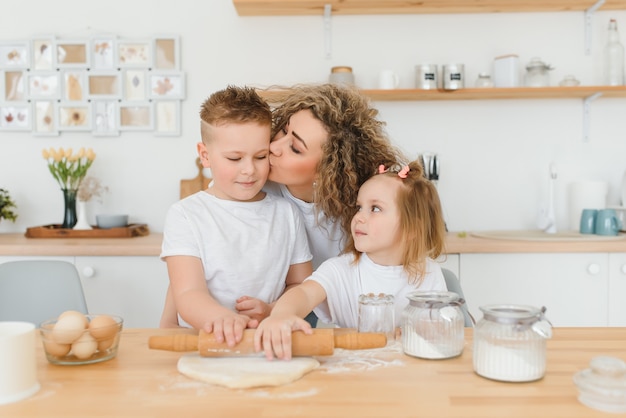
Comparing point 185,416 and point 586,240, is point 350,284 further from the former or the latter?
point 586,240

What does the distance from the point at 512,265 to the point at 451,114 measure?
0.88m

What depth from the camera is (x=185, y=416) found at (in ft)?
2.69

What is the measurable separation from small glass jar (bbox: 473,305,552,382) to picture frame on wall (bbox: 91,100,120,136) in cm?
255

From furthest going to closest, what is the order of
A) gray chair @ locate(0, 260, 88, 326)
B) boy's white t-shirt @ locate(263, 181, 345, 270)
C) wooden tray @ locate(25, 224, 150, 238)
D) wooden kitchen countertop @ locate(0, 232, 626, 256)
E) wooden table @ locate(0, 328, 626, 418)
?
wooden tray @ locate(25, 224, 150, 238) → wooden kitchen countertop @ locate(0, 232, 626, 256) → gray chair @ locate(0, 260, 88, 326) → boy's white t-shirt @ locate(263, 181, 345, 270) → wooden table @ locate(0, 328, 626, 418)

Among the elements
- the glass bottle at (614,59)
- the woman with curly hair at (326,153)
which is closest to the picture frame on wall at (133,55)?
the woman with curly hair at (326,153)

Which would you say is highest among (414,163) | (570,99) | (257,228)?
(570,99)

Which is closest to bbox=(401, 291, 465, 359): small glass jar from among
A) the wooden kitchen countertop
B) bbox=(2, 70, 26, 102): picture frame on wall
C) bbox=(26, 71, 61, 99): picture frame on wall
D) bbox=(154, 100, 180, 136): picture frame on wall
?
the wooden kitchen countertop

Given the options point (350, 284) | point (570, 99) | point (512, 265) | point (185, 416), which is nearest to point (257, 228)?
point (350, 284)

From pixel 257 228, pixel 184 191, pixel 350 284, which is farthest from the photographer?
pixel 184 191

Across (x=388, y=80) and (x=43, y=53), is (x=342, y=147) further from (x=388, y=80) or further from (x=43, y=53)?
(x=43, y=53)

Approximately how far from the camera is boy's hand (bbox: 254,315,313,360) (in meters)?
1.02

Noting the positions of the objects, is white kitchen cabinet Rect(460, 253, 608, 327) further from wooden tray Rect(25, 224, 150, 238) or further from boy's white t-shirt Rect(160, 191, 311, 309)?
wooden tray Rect(25, 224, 150, 238)

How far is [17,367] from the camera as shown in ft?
2.89

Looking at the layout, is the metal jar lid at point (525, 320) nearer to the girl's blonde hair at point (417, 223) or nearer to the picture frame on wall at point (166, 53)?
the girl's blonde hair at point (417, 223)
